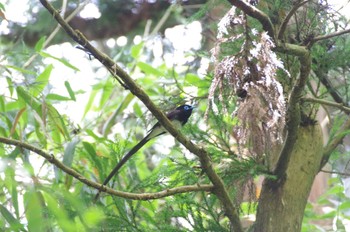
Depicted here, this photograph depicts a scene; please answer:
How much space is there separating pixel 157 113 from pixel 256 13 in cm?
35

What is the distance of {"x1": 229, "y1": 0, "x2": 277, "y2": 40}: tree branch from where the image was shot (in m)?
1.82

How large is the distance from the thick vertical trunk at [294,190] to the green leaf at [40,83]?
2.91 ft

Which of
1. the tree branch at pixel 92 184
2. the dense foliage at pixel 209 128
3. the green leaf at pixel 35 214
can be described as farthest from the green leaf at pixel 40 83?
the green leaf at pixel 35 214

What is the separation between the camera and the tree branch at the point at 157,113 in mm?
1771

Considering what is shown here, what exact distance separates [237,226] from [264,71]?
21.2 inches

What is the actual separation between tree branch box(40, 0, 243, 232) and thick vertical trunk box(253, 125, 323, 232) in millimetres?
122

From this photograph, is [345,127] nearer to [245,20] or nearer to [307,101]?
[307,101]

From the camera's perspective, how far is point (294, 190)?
7.54 feet

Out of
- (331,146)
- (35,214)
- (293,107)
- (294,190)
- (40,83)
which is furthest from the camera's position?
(40,83)

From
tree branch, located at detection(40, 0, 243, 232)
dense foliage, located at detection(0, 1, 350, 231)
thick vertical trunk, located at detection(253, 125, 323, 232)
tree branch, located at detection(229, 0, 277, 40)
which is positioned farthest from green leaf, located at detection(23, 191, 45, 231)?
thick vertical trunk, located at detection(253, 125, 323, 232)

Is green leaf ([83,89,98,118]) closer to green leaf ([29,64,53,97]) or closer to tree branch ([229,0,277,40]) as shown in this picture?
green leaf ([29,64,53,97])

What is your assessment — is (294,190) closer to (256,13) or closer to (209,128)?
(209,128)

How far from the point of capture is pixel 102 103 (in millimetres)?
3812

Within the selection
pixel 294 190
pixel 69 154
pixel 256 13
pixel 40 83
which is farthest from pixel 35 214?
pixel 40 83
